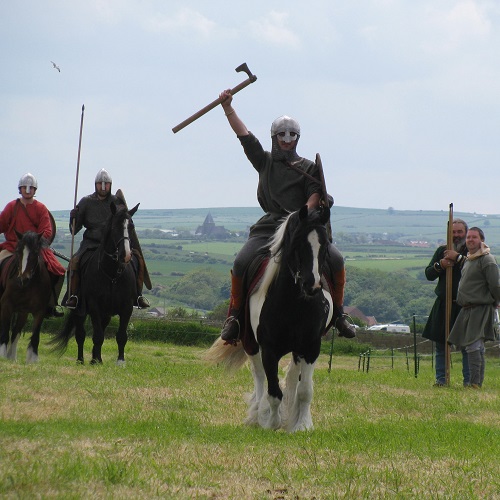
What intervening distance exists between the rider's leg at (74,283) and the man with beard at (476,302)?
5.92 meters

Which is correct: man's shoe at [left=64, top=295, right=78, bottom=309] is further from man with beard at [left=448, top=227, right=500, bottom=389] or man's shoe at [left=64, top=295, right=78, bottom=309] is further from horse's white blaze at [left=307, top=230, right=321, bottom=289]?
horse's white blaze at [left=307, top=230, right=321, bottom=289]

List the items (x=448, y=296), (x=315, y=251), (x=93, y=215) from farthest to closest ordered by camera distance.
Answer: (x=93, y=215), (x=448, y=296), (x=315, y=251)

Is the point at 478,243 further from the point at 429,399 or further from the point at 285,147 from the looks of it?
the point at 285,147

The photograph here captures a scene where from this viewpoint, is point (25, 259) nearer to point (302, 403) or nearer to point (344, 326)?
Result: point (344, 326)

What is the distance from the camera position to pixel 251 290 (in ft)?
33.6

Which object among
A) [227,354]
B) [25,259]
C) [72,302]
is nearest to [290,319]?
[227,354]

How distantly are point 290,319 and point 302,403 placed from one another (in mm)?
920

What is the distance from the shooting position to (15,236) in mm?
17062

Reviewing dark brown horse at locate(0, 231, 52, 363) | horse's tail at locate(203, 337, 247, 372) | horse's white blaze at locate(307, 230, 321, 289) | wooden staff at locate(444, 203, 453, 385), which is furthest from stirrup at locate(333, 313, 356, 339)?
dark brown horse at locate(0, 231, 52, 363)

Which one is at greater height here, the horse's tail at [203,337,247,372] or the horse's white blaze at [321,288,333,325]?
the horse's white blaze at [321,288,333,325]

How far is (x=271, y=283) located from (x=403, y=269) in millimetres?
111359

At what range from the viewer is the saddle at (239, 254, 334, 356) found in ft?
33.4

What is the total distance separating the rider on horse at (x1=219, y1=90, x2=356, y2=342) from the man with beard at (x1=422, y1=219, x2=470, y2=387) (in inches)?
208

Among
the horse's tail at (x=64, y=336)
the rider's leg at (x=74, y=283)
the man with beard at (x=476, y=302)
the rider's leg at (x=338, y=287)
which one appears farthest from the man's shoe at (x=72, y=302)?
the rider's leg at (x=338, y=287)
